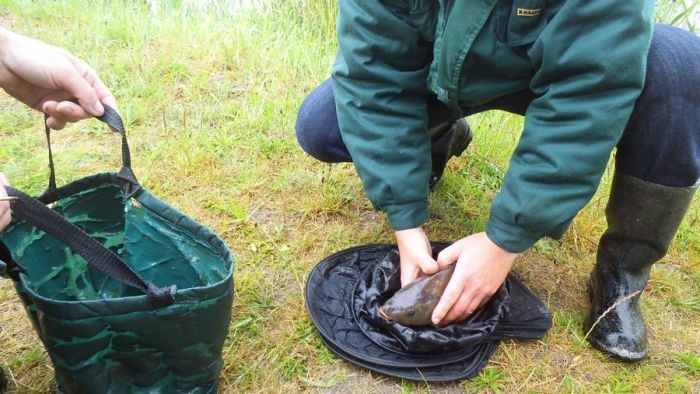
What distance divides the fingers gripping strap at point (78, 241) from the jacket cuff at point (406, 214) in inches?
28.3

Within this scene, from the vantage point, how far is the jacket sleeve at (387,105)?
63.7 inches

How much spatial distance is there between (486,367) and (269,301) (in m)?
0.67

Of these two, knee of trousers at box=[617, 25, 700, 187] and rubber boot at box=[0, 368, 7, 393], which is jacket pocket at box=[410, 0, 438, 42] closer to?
knee of trousers at box=[617, 25, 700, 187]

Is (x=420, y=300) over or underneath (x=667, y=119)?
underneath

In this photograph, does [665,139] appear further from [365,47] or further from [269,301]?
[269,301]

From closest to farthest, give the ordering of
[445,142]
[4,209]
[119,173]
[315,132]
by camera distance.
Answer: [4,209] → [119,173] → [315,132] → [445,142]

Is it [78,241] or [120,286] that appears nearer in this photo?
[78,241]

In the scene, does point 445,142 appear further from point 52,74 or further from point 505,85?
point 52,74

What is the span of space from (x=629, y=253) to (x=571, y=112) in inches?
25.1

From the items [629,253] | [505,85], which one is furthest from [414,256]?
[629,253]

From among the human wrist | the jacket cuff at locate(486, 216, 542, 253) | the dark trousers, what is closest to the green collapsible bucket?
the human wrist

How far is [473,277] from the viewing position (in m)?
1.59

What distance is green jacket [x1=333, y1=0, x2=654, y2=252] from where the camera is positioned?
132 centimetres

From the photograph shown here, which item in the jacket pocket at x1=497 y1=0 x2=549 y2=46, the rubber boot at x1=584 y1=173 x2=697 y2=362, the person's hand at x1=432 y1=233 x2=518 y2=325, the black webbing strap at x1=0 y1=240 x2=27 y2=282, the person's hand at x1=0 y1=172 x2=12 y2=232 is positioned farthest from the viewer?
the rubber boot at x1=584 y1=173 x2=697 y2=362
